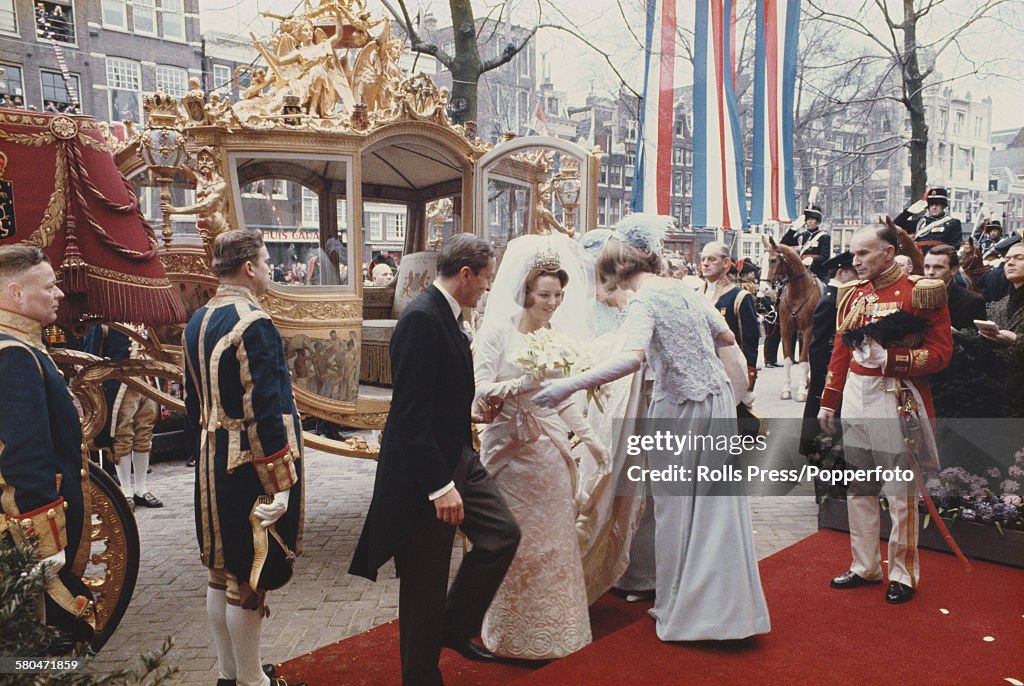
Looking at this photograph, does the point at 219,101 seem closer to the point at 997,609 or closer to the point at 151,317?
the point at 151,317

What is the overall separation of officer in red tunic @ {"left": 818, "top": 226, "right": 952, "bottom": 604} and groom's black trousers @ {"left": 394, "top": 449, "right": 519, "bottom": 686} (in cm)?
233

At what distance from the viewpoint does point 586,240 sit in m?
4.93

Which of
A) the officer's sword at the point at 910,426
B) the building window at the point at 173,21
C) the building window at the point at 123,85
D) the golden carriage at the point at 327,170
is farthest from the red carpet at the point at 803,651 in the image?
the building window at the point at 173,21

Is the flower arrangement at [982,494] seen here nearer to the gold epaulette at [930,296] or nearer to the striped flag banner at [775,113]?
the gold epaulette at [930,296]

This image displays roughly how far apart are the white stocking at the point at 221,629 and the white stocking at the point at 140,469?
365cm

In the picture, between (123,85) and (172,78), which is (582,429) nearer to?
(123,85)

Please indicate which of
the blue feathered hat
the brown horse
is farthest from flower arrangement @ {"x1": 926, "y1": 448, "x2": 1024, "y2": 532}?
the brown horse

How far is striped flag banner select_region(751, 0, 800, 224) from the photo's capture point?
20.4 feet

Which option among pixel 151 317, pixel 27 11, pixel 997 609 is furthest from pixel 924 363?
pixel 27 11

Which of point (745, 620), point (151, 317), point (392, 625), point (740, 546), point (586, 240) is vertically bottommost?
point (392, 625)

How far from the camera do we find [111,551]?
3730 millimetres

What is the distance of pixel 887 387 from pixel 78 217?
438 centimetres

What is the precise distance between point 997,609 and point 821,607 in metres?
0.96

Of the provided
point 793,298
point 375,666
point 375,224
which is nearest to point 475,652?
point 375,666
